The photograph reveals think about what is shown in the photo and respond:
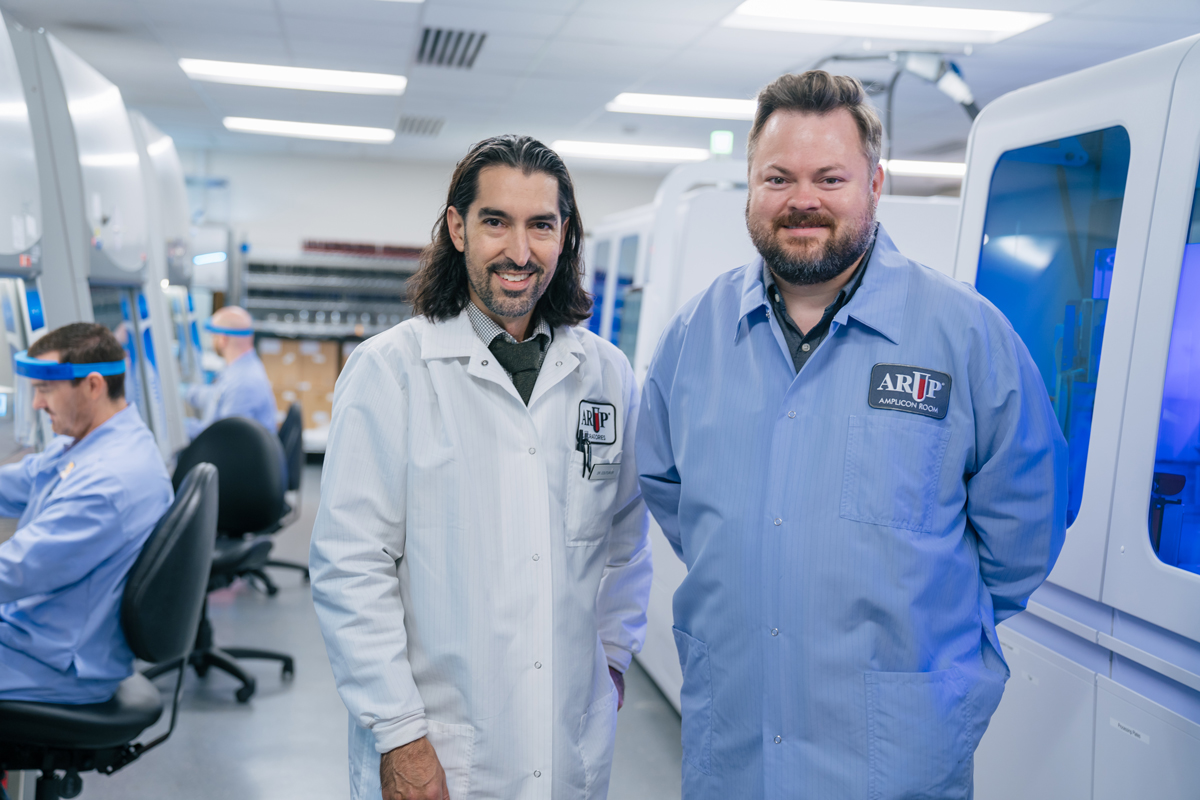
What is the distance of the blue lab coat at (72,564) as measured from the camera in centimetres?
216

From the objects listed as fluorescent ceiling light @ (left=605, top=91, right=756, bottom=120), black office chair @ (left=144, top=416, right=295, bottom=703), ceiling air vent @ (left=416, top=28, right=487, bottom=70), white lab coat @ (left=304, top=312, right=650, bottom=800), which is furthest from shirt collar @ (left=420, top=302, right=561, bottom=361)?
fluorescent ceiling light @ (left=605, top=91, right=756, bottom=120)

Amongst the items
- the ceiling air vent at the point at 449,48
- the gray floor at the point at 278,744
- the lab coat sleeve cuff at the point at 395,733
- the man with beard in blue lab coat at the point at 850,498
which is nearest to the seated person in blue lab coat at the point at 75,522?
the gray floor at the point at 278,744

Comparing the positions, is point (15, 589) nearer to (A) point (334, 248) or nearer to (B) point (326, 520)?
(B) point (326, 520)

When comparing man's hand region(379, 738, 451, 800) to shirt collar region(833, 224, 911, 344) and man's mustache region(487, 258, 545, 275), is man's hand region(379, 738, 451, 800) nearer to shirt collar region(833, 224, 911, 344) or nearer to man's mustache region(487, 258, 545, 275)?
man's mustache region(487, 258, 545, 275)

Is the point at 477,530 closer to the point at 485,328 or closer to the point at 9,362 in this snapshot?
the point at 485,328

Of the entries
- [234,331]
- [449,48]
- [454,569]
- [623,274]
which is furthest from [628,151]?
[454,569]

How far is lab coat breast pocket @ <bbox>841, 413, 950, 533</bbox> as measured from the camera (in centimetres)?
137

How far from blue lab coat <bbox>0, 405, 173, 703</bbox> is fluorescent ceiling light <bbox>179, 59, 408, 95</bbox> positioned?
185 inches

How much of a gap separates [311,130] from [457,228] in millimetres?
7618

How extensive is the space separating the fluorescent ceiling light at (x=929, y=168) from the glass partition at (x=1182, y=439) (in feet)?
26.0

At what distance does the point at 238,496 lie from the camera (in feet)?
13.2

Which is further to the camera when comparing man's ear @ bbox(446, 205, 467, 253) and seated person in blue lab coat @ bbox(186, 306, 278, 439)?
seated person in blue lab coat @ bbox(186, 306, 278, 439)

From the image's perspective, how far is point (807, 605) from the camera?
140 cm

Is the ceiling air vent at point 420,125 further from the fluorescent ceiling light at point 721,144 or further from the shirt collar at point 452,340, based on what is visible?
the shirt collar at point 452,340
